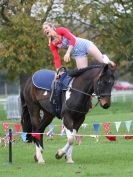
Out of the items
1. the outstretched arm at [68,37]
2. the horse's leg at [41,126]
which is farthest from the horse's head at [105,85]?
the horse's leg at [41,126]

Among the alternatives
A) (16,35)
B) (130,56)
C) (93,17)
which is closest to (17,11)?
(16,35)

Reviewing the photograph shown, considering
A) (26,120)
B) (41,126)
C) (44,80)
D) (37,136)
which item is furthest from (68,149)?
(26,120)

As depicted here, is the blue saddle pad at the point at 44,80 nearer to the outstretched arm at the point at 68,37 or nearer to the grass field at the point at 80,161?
the outstretched arm at the point at 68,37

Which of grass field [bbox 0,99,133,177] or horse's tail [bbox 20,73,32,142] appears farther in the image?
horse's tail [bbox 20,73,32,142]

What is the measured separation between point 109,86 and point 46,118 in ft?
7.97

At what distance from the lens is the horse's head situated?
14.2m

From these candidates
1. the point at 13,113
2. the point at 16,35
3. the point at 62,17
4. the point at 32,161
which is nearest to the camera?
the point at 32,161

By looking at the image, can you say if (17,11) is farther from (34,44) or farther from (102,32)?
(102,32)

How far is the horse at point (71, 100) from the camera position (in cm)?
1427

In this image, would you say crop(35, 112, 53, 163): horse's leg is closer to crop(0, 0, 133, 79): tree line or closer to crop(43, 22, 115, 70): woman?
crop(43, 22, 115, 70): woman

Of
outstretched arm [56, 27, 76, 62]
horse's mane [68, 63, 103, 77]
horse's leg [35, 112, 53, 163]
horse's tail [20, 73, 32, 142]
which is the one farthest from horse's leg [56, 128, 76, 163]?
horse's tail [20, 73, 32, 142]

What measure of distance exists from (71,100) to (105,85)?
911mm

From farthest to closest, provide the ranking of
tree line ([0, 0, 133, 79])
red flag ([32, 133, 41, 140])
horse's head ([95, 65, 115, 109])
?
tree line ([0, 0, 133, 79])
red flag ([32, 133, 41, 140])
horse's head ([95, 65, 115, 109])

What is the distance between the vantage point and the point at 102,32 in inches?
1756
